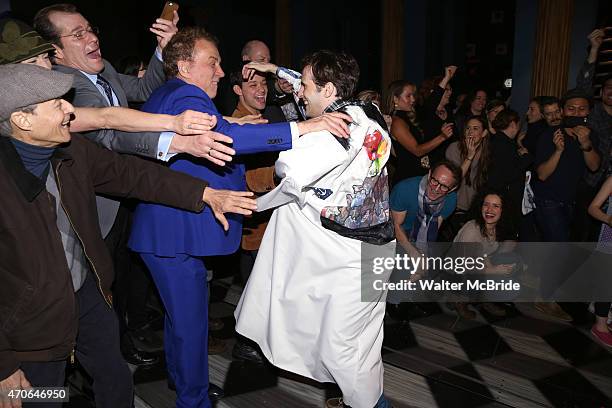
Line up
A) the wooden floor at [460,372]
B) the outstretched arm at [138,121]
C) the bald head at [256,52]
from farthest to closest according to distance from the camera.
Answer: the bald head at [256,52], the wooden floor at [460,372], the outstretched arm at [138,121]

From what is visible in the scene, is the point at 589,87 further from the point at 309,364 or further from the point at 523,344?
the point at 309,364

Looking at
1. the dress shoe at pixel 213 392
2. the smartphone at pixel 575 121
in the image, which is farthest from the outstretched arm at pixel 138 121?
the smartphone at pixel 575 121

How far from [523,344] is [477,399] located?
0.79 meters

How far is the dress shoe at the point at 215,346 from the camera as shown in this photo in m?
2.96

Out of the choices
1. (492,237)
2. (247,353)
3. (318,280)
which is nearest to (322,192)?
(318,280)

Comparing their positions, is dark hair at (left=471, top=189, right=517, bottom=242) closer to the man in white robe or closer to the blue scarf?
the man in white robe

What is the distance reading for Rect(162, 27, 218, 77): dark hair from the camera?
1.98 meters

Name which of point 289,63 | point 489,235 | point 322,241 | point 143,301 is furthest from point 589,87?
point 289,63

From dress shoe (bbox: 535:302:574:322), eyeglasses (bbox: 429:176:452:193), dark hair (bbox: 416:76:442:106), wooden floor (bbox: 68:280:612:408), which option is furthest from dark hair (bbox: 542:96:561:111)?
wooden floor (bbox: 68:280:612:408)

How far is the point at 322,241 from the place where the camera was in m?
2.11

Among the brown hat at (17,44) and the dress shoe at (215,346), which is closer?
the brown hat at (17,44)

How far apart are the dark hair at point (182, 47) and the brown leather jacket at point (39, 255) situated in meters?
0.50

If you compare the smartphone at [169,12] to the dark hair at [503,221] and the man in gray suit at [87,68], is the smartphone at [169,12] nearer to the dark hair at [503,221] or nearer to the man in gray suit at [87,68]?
the man in gray suit at [87,68]

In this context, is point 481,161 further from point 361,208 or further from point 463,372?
point 361,208
